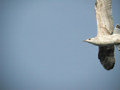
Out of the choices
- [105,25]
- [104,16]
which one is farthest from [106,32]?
[104,16]

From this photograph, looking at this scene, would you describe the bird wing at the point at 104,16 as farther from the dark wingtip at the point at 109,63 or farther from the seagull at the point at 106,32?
the dark wingtip at the point at 109,63

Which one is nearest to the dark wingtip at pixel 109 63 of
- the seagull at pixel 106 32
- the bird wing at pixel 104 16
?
the seagull at pixel 106 32

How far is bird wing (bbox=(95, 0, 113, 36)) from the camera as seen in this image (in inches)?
182

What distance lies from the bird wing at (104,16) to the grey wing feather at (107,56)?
194 mm

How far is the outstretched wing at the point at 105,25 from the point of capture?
4.63m

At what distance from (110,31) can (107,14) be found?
0.64 feet

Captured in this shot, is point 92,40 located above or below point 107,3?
below

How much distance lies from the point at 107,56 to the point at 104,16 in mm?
458

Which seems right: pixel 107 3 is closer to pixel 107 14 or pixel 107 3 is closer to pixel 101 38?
pixel 107 14

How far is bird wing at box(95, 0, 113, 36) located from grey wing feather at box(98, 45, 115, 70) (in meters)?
0.19

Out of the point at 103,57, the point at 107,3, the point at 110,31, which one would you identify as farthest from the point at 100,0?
the point at 103,57

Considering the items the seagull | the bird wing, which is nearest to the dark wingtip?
the seagull

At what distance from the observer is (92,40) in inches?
177

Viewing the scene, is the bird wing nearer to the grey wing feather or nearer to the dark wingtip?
the grey wing feather
